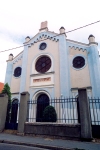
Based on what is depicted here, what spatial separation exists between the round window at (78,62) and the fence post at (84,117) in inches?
234

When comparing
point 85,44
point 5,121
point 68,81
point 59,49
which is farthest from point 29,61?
point 5,121

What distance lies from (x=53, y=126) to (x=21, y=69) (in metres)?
9.76

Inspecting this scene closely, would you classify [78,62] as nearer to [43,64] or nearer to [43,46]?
[43,64]

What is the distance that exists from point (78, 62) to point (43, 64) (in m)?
3.98

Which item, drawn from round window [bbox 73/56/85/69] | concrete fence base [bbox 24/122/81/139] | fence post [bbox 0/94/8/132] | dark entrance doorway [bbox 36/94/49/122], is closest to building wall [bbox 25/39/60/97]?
dark entrance doorway [bbox 36/94/49/122]

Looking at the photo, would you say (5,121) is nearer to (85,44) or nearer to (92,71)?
(92,71)

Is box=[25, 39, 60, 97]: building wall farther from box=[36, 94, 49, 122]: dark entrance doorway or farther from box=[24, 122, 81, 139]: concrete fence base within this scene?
box=[24, 122, 81, 139]: concrete fence base

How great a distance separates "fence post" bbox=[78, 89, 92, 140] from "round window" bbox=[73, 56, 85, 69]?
594 cm

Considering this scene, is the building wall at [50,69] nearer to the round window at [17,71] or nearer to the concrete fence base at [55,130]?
the round window at [17,71]

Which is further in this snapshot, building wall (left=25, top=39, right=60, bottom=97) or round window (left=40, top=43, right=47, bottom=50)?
round window (left=40, top=43, right=47, bottom=50)

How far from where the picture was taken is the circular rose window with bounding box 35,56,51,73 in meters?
13.7

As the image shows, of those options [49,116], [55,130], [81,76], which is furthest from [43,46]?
[55,130]

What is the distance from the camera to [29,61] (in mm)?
14695

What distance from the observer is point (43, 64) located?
552 inches
